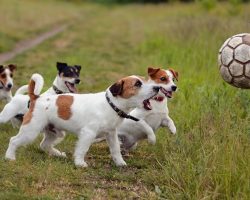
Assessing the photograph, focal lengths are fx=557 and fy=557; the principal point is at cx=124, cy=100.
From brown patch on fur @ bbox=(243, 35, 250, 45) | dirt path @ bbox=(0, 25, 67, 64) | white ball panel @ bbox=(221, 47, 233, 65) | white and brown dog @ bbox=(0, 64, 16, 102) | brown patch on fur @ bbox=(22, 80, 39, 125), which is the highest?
brown patch on fur @ bbox=(243, 35, 250, 45)

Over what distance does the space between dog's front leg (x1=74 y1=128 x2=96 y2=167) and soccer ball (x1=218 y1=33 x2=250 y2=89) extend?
1.70 m

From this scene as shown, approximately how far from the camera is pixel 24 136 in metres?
6.04

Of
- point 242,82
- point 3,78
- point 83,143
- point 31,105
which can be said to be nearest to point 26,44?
point 3,78

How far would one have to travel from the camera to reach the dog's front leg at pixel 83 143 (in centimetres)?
588

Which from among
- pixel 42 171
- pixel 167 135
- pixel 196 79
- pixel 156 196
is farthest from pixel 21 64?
pixel 156 196

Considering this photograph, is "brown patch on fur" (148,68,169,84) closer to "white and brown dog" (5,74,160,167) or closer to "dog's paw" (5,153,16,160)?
"white and brown dog" (5,74,160,167)

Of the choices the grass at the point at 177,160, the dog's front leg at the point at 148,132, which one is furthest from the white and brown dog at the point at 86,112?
the dog's front leg at the point at 148,132

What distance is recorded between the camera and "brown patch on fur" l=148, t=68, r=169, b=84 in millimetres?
6641

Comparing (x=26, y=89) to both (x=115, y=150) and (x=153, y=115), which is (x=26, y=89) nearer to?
(x=153, y=115)

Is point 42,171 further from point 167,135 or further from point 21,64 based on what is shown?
point 21,64

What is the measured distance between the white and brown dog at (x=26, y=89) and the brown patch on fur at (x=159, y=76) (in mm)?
1476

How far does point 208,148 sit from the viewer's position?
548cm

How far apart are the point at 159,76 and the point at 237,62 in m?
0.95

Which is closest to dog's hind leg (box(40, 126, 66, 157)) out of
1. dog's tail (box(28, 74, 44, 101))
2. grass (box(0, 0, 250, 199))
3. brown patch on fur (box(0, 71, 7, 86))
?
grass (box(0, 0, 250, 199))
